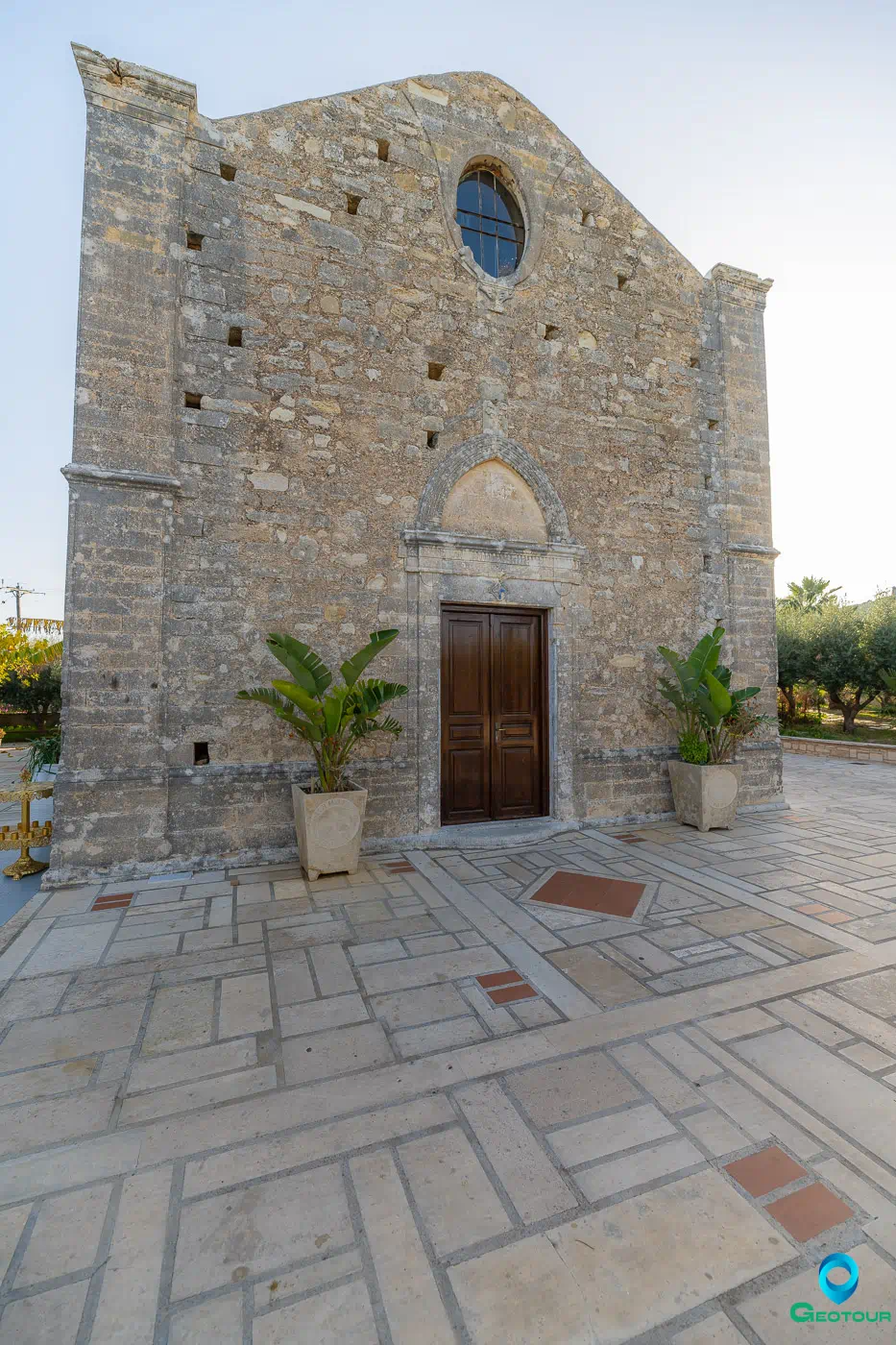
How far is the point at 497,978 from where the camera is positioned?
3100 millimetres

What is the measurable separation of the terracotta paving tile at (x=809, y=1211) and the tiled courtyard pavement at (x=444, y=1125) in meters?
0.01

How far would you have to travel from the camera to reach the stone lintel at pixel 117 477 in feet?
15.3

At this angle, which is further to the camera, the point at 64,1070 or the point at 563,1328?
the point at 64,1070

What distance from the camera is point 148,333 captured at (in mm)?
4938

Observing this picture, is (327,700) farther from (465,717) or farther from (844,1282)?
(844,1282)

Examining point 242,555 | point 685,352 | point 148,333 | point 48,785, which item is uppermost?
point 685,352

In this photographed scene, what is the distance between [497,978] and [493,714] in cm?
328

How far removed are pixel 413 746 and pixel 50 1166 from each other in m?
3.99

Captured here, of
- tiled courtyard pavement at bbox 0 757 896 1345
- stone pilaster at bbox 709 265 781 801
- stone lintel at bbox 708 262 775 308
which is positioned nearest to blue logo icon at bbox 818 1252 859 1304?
tiled courtyard pavement at bbox 0 757 896 1345

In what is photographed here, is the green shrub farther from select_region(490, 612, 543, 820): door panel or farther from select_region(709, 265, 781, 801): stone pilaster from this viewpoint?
select_region(490, 612, 543, 820): door panel

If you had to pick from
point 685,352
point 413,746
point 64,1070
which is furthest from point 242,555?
point 685,352

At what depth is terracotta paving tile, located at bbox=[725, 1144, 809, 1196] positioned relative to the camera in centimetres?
181

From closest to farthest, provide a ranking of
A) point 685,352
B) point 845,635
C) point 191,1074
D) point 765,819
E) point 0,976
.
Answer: point 191,1074 → point 0,976 → point 765,819 → point 685,352 → point 845,635

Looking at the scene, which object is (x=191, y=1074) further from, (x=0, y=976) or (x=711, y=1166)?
(x=711, y=1166)
